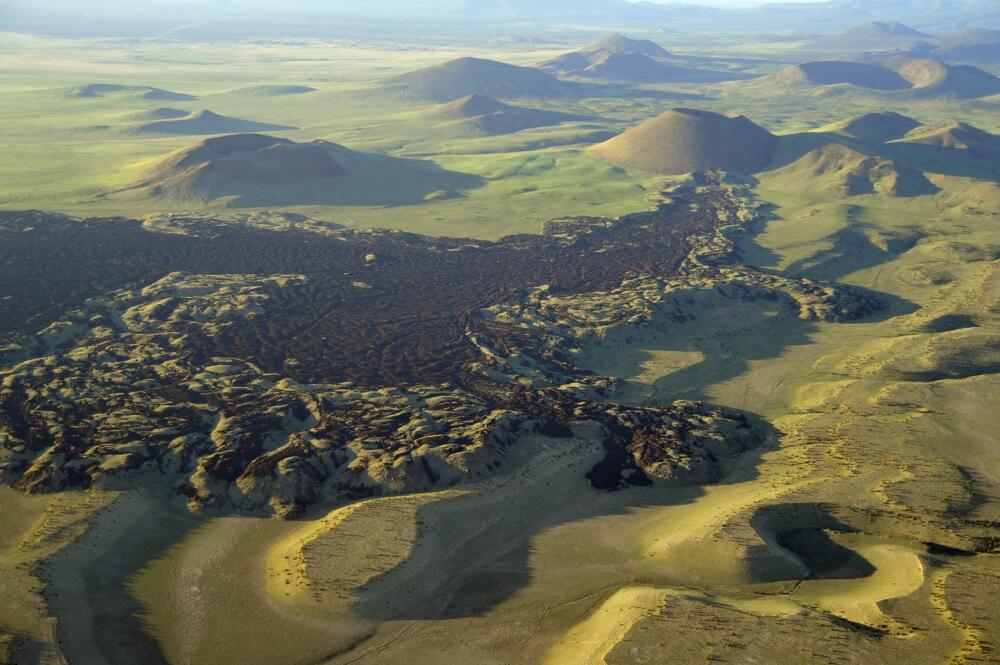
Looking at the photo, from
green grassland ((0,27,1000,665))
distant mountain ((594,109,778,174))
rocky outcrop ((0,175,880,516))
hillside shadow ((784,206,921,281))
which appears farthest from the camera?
distant mountain ((594,109,778,174))

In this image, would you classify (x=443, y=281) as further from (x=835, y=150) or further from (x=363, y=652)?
(x=835, y=150)

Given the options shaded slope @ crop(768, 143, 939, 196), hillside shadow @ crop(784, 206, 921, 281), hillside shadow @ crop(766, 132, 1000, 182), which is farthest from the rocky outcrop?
hillside shadow @ crop(766, 132, 1000, 182)

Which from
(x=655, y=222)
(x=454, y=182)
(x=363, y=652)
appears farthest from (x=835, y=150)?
(x=363, y=652)

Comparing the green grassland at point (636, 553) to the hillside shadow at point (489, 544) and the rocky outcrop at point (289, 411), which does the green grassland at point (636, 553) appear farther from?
the rocky outcrop at point (289, 411)

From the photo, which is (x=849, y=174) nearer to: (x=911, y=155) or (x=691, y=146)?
(x=911, y=155)

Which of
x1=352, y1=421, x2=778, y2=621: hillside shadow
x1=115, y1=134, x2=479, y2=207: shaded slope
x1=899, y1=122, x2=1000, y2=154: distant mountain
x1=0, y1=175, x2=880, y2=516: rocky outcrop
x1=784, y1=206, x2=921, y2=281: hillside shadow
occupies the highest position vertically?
x1=899, y1=122, x2=1000, y2=154: distant mountain

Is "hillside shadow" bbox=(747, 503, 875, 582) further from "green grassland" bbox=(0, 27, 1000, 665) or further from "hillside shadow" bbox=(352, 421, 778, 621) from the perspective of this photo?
"hillside shadow" bbox=(352, 421, 778, 621)
